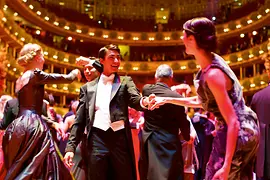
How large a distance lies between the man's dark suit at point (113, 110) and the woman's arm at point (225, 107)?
2.05m

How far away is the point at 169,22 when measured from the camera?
41812mm

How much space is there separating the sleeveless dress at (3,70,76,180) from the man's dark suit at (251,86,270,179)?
2420 millimetres

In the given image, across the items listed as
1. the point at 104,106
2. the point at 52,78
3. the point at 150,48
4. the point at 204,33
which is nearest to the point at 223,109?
the point at 204,33

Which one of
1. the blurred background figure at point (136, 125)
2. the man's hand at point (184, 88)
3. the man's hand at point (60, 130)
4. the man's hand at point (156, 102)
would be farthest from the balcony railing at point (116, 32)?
the man's hand at point (156, 102)

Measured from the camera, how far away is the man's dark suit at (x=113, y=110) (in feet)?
17.3

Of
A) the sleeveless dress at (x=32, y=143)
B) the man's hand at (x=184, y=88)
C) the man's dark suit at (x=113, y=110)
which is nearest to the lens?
the man's dark suit at (x=113, y=110)

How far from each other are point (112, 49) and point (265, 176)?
2.55 m

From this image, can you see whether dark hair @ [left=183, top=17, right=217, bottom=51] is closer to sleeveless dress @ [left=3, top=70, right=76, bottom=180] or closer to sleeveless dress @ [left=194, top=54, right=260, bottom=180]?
sleeveless dress @ [left=194, top=54, right=260, bottom=180]

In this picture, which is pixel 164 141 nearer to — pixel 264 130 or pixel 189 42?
pixel 264 130

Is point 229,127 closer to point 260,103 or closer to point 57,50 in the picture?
point 260,103

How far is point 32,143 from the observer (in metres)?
5.48

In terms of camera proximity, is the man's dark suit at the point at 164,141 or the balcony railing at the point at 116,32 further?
the balcony railing at the point at 116,32

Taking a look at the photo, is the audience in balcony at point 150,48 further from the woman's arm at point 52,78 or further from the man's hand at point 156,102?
the man's hand at point 156,102

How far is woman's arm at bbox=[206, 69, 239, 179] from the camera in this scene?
3.15m
